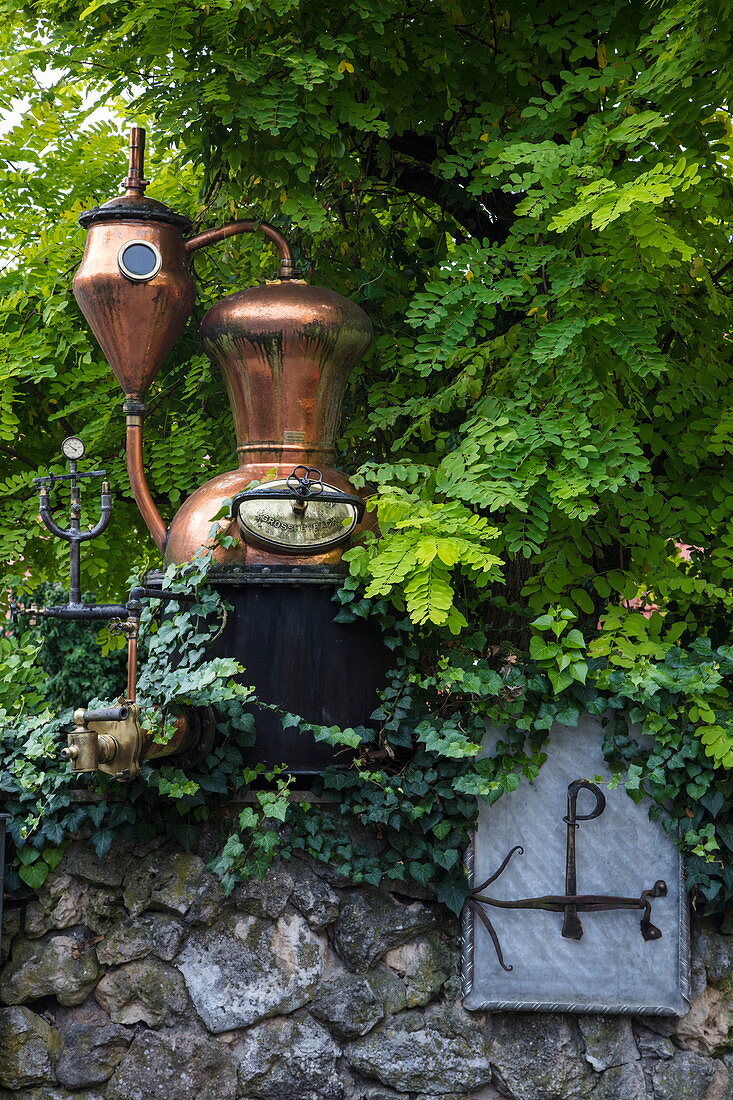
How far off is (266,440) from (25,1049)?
8.41 ft

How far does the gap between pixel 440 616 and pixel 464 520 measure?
1.37 feet

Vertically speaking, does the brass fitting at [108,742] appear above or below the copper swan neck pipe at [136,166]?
below

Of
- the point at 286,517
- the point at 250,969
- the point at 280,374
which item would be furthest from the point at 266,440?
the point at 250,969

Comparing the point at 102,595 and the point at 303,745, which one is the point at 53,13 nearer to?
the point at 102,595

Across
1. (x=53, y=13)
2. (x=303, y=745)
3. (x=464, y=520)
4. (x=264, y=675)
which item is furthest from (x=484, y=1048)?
(x=53, y=13)

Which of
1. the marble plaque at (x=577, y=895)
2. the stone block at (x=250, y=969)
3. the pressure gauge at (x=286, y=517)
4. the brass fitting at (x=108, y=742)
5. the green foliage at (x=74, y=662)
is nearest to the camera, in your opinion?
the brass fitting at (x=108, y=742)

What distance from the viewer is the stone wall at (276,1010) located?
4336mm

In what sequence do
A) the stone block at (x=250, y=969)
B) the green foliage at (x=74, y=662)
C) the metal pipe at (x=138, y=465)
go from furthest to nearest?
the green foliage at (x=74, y=662) → the metal pipe at (x=138, y=465) → the stone block at (x=250, y=969)

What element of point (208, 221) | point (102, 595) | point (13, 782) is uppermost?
point (208, 221)

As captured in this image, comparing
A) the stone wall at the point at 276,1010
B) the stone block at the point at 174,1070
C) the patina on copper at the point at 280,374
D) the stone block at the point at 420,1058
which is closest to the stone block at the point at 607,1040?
the stone wall at the point at 276,1010

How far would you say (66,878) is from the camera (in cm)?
445

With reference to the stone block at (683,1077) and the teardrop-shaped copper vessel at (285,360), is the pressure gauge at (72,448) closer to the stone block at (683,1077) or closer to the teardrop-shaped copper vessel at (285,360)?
the teardrop-shaped copper vessel at (285,360)

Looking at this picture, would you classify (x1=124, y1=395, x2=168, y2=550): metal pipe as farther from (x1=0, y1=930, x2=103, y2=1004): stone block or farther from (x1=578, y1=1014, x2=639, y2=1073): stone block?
(x1=578, y1=1014, x2=639, y2=1073): stone block

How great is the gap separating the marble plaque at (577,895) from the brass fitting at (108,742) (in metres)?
1.37
